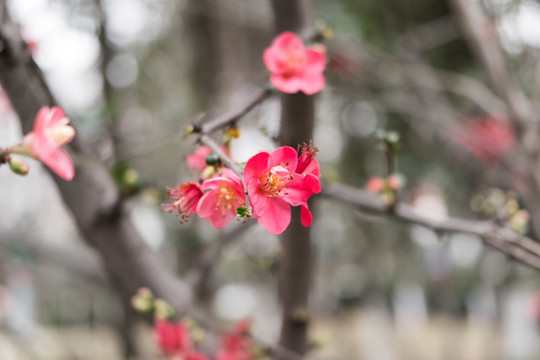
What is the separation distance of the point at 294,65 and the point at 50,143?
327 mm

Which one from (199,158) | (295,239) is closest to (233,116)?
(199,158)

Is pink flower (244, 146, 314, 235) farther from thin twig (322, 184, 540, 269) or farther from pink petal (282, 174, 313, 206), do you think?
thin twig (322, 184, 540, 269)

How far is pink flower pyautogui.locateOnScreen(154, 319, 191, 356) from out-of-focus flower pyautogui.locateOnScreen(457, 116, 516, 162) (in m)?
1.58

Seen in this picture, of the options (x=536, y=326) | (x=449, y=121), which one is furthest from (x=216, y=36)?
(x=536, y=326)

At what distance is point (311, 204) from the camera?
797 mm

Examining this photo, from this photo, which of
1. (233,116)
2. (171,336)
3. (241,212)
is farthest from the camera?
(171,336)

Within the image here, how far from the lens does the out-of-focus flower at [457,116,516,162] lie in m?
2.18

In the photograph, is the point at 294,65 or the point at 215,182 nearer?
the point at 215,182

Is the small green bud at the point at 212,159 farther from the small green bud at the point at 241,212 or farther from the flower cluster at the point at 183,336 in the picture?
the flower cluster at the point at 183,336

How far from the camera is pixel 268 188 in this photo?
0.47 metres

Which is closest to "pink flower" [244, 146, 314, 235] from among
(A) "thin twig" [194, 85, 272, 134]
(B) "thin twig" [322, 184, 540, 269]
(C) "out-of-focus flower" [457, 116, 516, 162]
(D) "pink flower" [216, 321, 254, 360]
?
(A) "thin twig" [194, 85, 272, 134]

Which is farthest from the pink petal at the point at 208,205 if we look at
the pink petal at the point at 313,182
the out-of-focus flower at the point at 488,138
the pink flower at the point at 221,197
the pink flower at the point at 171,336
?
the out-of-focus flower at the point at 488,138

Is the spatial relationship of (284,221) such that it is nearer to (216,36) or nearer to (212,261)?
(212,261)

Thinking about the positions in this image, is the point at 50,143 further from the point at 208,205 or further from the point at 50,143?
the point at 208,205
